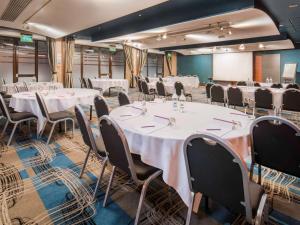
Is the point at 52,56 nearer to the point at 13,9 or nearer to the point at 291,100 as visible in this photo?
the point at 13,9

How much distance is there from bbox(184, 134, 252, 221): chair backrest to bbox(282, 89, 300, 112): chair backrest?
439 centimetres

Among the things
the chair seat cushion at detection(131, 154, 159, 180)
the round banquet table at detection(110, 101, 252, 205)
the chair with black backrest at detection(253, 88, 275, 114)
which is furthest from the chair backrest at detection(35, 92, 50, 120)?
the chair with black backrest at detection(253, 88, 275, 114)

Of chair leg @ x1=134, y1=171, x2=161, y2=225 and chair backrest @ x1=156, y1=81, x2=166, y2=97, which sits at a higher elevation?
chair backrest @ x1=156, y1=81, x2=166, y2=97

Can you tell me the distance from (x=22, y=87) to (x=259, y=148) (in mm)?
7118

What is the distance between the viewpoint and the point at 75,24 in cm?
741

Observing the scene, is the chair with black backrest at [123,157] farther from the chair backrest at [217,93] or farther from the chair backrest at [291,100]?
the chair backrest at [217,93]

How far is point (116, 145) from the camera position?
68.9 inches

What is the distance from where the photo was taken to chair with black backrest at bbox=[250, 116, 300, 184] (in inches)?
64.4

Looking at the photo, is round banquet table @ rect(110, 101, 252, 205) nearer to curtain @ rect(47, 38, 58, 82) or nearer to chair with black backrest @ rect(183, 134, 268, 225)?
chair with black backrest @ rect(183, 134, 268, 225)

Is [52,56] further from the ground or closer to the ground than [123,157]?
further from the ground

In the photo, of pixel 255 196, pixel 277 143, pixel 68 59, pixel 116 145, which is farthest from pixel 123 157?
pixel 68 59

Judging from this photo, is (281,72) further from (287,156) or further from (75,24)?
(287,156)

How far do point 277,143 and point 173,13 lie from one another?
594 cm

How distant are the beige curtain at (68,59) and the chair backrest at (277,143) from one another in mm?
10261
